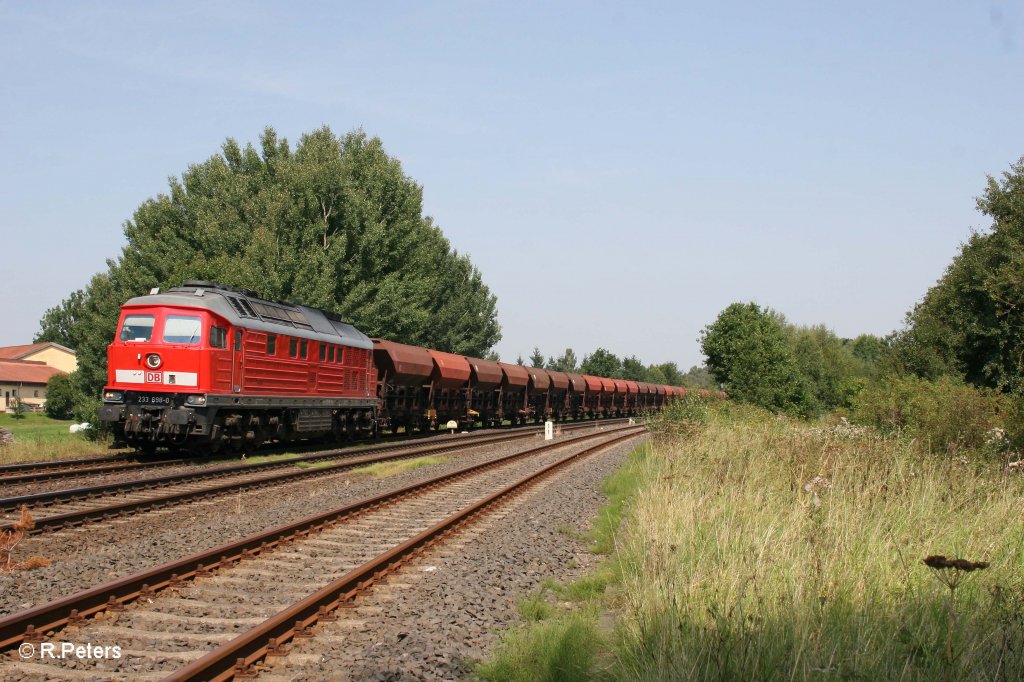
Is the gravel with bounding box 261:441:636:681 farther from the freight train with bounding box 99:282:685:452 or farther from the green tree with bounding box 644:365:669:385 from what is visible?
the green tree with bounding box 644:365:669:385

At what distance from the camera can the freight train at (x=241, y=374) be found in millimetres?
18594

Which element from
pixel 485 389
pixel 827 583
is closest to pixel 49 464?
pixel 827 583

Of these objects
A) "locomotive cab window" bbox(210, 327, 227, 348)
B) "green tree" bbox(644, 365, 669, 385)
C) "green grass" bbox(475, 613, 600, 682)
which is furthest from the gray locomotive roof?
"green tree" bbox(644, 365, 669, 385)

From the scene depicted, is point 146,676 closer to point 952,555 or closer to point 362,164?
point 952,555

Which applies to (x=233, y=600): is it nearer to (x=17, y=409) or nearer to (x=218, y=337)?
(x=218, y=337)

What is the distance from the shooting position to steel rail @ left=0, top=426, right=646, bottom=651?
608 centimetres

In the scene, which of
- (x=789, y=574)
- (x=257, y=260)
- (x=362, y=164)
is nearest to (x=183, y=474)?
(x=789, y=574)

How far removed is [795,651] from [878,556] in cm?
226

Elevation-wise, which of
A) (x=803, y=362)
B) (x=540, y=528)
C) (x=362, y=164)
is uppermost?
A: (x=362, y=164)

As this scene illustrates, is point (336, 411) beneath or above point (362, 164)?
beneath

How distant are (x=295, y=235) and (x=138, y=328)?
2518 centimetres

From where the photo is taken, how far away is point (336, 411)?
26562mm

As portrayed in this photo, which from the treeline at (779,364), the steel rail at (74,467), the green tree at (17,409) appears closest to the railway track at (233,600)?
the steel rail at (74,467)

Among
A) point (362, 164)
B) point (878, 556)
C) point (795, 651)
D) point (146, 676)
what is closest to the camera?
point (795, 651)
